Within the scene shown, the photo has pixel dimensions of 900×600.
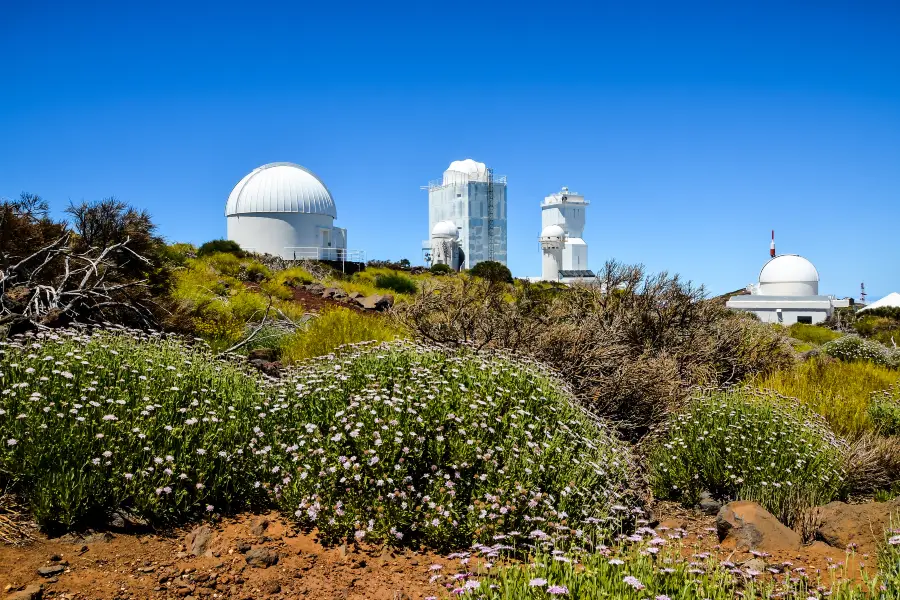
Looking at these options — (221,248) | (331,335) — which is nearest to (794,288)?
(221,248)

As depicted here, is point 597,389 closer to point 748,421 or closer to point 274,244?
point 748,421

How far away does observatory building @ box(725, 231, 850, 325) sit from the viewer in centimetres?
3853

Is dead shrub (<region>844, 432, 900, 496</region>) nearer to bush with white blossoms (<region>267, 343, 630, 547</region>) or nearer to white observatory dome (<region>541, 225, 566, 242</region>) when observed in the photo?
bush with white blossoms (<region>267, 343, 630, 547</region>)

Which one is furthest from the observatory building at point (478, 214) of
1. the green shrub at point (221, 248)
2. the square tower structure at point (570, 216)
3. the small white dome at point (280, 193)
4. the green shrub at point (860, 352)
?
the green shrub at point (860, 352)

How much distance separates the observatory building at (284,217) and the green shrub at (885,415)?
29.6 metres

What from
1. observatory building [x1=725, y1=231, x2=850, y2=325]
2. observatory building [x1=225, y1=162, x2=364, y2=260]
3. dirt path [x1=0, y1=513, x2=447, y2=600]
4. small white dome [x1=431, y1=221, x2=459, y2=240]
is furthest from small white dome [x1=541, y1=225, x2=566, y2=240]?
dirt path [x1=0, y1=513, x2=447, y2=600]

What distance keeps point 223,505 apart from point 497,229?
2545 inches

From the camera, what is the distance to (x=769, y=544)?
4246mm

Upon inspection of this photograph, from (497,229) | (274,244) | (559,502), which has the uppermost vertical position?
(497,229)

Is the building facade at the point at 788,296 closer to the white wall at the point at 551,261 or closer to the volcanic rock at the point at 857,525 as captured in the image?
the white wall at the point at 551,261

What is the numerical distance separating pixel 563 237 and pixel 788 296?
32.9 metres

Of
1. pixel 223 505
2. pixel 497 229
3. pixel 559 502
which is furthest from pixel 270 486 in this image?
pixel 497 229

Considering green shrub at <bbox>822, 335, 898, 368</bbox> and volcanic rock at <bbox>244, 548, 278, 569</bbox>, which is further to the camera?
green shrub at <bbox>822, 335, 898, 368</bbox>

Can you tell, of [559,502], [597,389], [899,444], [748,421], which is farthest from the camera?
[597,389]
